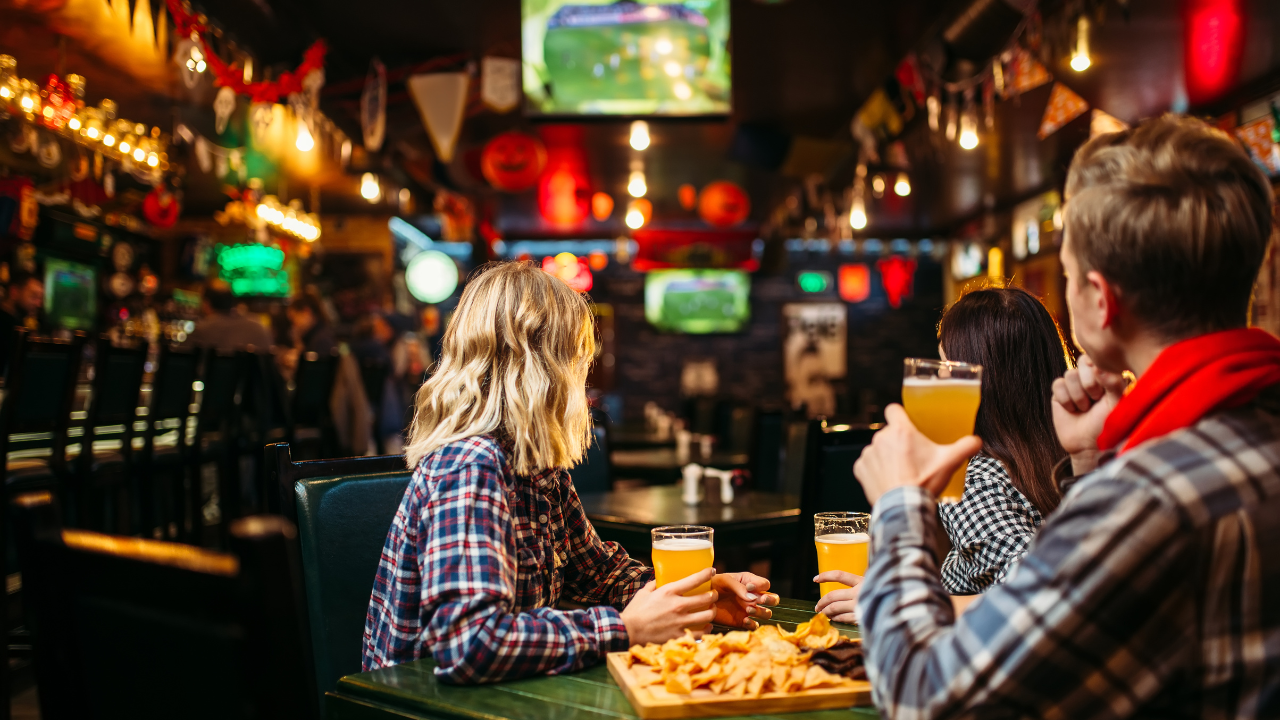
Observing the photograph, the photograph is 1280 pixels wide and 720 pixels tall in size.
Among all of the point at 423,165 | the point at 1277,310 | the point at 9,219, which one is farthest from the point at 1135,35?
the point at 9,219

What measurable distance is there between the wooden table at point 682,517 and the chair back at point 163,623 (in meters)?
1.71

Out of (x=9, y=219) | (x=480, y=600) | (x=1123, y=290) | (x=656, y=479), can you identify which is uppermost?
(x=9, y=219)

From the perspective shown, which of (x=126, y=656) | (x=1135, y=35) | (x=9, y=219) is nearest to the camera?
(x=126, y=656)

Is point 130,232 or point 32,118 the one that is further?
point 130,232

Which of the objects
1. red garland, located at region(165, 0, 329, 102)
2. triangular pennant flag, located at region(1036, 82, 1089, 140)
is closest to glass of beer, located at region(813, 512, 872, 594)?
red garland, located at region(165, 0, 329, 102)

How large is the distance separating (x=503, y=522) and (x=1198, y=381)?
0.85 meters

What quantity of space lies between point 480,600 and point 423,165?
6.32 metres

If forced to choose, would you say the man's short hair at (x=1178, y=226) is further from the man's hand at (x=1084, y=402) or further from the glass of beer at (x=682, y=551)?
the glass of beer at (x=682, y=551)

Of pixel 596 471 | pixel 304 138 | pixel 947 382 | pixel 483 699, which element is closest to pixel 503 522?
pixel 483 699

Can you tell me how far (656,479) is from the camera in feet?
14.4

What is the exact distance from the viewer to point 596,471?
348 centimetres

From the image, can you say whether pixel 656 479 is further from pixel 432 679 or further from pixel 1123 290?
pixel 1123 290

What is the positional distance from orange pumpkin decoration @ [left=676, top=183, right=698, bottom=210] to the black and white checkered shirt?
763cm

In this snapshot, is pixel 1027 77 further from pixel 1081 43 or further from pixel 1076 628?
pixel 1076 628
